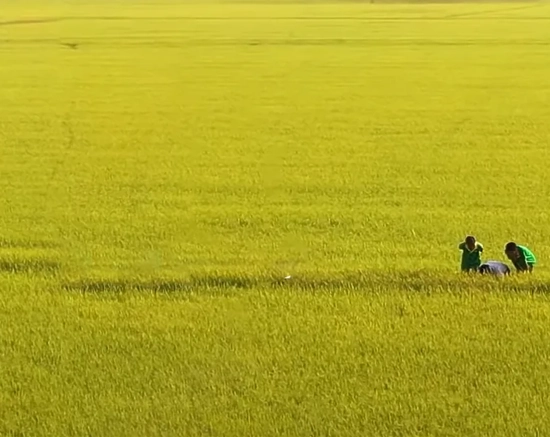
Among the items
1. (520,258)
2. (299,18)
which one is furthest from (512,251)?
(299,18)

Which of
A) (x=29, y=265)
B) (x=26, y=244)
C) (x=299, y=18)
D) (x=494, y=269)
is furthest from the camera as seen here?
(x=299, y=18)

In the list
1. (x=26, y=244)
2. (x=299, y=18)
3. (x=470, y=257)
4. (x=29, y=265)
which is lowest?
(x=470, y=257)

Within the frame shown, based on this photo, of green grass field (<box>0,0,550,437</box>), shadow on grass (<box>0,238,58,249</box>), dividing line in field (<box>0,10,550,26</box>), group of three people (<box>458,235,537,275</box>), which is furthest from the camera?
dividing line in field (<box>0,10,550,26</box>)

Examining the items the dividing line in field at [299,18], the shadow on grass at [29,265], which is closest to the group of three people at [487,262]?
the shadow on grass at [29,265]

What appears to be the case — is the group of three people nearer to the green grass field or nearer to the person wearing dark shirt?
the person wearing dark shirt

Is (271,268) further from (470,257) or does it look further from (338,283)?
(470,257)

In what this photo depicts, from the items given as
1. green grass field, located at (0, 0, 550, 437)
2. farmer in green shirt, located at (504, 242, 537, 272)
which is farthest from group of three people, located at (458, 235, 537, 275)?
green grass field, located at (0, 0, 550, 437)
